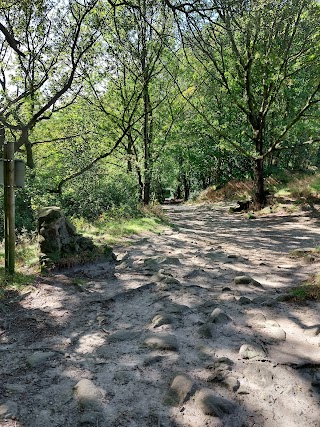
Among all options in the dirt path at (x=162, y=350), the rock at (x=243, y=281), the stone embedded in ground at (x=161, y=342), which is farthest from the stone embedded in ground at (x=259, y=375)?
the rock at (x=243, y=281)

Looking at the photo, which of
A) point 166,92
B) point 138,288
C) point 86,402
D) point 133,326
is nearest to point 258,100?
point 166,92

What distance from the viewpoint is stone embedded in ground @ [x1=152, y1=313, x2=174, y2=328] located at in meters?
4.10

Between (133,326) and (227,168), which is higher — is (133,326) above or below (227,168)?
below

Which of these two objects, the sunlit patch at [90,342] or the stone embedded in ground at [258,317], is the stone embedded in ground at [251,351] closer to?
the stone embedded in ground at [258,317]

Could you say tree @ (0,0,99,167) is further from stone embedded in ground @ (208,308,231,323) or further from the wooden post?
stone embedded in ground @ (208,308,231,323)

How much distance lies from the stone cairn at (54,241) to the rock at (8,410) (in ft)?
12.3

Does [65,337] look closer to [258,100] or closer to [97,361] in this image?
[97,361]

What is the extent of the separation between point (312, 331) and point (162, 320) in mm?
1648

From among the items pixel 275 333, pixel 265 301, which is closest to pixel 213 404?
pixel 275 333

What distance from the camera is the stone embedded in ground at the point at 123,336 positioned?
152 inches

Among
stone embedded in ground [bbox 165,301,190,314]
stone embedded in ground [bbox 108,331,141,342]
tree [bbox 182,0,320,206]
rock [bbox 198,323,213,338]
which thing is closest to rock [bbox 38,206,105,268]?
stone embedded in ground [bbox 165,301,190,314]

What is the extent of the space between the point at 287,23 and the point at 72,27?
7761 millimetres

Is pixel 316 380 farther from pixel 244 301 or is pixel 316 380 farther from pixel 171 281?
pixel 171 281

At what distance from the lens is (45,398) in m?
2.84
